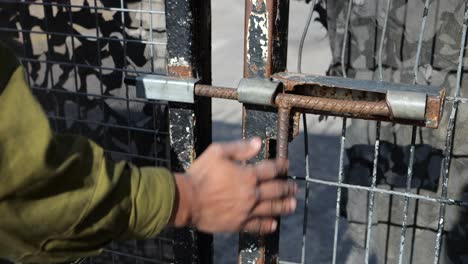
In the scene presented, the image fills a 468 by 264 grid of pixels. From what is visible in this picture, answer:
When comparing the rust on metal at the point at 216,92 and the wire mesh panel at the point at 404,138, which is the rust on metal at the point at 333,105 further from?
the wire mesh panel at the point at 404,138

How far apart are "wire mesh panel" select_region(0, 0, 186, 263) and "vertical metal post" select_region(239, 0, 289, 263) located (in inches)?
18.7

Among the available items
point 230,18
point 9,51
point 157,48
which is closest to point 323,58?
point 230,18

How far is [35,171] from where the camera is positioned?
75 centimetres

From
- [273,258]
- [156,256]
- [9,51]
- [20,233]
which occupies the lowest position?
[156,256]

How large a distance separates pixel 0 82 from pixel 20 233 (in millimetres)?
201

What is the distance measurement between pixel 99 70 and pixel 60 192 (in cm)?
85

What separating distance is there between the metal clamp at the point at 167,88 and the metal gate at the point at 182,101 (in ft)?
0.04

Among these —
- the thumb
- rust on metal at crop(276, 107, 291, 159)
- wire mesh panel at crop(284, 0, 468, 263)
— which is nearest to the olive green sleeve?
the thumb

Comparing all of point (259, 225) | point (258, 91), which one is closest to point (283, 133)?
point (258, 91)

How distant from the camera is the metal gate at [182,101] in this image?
106 cm

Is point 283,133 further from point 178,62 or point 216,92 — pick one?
point 178,62

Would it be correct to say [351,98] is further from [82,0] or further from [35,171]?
[82,0]

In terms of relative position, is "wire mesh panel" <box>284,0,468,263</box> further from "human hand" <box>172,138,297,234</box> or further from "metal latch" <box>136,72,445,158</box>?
"human hand" <box>172,138,297,234</box>

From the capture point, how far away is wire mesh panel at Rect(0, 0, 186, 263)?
1576 mm
